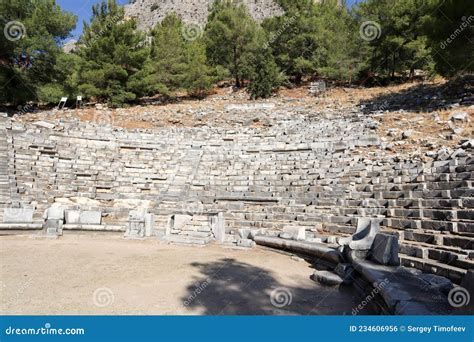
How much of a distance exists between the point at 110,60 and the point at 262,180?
68.5 ft

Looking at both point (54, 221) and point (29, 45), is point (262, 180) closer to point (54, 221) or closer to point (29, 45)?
point (54, 221)

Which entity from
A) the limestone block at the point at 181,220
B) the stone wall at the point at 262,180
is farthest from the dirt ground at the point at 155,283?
the limestone block at the point at 181,220

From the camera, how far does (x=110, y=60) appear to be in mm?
28312

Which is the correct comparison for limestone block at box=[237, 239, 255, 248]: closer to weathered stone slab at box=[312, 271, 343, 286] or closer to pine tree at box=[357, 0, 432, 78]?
weathered stone slab at box=[312, 271, 343, 286]

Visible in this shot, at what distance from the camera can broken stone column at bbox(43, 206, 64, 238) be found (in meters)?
10.1

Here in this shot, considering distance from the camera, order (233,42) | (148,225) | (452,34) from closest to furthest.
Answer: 1. (148,225)
2. (452,34)
3. (233,42)

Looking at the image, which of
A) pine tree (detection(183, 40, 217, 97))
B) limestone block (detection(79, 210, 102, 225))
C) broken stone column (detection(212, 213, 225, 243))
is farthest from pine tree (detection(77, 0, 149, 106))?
broken stone column (detection(212, 213, 225, 243))

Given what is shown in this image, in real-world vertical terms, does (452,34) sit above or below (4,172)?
above

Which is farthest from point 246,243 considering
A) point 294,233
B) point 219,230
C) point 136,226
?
point 136,226

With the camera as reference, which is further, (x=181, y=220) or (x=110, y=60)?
(x=110, y=60)

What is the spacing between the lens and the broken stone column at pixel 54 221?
33.1ft

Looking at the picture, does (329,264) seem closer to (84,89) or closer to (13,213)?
(13,213)

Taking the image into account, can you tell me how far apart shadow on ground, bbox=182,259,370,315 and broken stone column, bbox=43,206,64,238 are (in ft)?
20.7

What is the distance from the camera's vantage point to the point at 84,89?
27.5 metres
